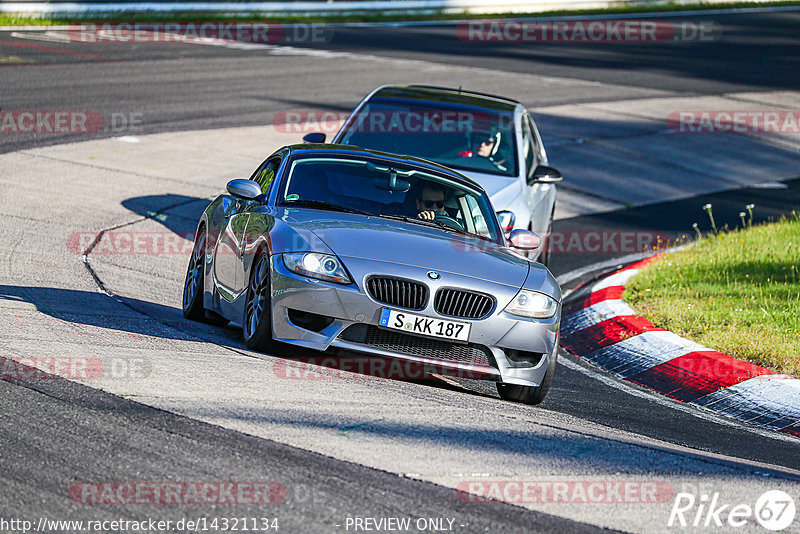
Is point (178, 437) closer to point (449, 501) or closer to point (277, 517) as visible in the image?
point (277, 517)

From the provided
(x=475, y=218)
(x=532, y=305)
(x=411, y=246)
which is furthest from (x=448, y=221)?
(x=532, y=305)

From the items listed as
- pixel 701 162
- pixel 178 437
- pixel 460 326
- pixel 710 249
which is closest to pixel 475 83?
pixel 701 162

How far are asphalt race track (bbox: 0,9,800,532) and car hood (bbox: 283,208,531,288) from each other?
0.74 m

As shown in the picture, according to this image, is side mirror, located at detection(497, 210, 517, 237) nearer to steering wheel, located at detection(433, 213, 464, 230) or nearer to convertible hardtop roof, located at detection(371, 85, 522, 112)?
steering wheel, located at detection(433, 213, 464, 230)

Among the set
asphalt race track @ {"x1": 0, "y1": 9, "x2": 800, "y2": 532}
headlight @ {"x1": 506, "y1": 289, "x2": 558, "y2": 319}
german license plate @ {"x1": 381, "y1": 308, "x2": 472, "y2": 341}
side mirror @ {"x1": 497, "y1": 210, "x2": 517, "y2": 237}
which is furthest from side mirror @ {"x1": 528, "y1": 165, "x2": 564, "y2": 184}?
german license plate @ {"x1": 381, "y1": 308, "x2": 472, "y2": 341}

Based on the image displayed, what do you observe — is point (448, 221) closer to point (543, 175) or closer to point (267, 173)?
point (267, 173)

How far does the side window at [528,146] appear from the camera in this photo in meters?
11.9

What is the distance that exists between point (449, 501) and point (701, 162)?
15.5 m

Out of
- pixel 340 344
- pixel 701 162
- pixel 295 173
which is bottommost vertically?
pixel 701 162

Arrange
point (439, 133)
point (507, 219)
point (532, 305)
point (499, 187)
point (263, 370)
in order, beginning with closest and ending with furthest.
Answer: point (263, 370) < point (532, 305) < point (507, 219) < point (499, 187) < point (439, 133)

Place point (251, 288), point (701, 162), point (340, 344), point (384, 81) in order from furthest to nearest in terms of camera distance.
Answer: point (384, 81) → point (701, 162) → point (251, 288) → point (340, 344)

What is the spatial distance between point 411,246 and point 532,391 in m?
1.17

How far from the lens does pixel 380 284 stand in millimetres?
6836

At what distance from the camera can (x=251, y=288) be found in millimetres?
7441
